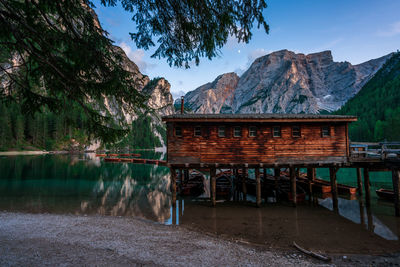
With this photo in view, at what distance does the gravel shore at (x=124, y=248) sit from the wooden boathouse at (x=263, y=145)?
7.26 meters

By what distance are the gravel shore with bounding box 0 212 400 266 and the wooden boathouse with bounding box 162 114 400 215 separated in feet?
23.8

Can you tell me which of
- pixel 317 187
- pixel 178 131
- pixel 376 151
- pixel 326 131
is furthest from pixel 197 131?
pixel 376 151

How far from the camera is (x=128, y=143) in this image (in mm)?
176000

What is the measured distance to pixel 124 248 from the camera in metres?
9.93

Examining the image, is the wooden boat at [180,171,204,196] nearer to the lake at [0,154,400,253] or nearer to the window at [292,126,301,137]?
the lake at [0,154,400,253]

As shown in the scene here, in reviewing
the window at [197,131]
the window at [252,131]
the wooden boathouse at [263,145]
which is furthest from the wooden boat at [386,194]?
the window at [197,131]

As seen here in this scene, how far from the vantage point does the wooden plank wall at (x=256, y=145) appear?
758 inches

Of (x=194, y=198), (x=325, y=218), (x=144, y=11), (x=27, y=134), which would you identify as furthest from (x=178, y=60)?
(x=27, y=134)

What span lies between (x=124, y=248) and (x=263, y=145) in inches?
551

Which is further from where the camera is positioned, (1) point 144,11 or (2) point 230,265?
(2) point 230,265

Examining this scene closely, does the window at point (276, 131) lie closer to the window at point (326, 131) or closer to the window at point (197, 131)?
the window at point (326, 131)

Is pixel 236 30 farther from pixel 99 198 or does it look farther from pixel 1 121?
pixel 1 121

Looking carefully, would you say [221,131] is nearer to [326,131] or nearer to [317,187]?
[326,131]

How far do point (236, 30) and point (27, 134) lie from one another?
449ft
